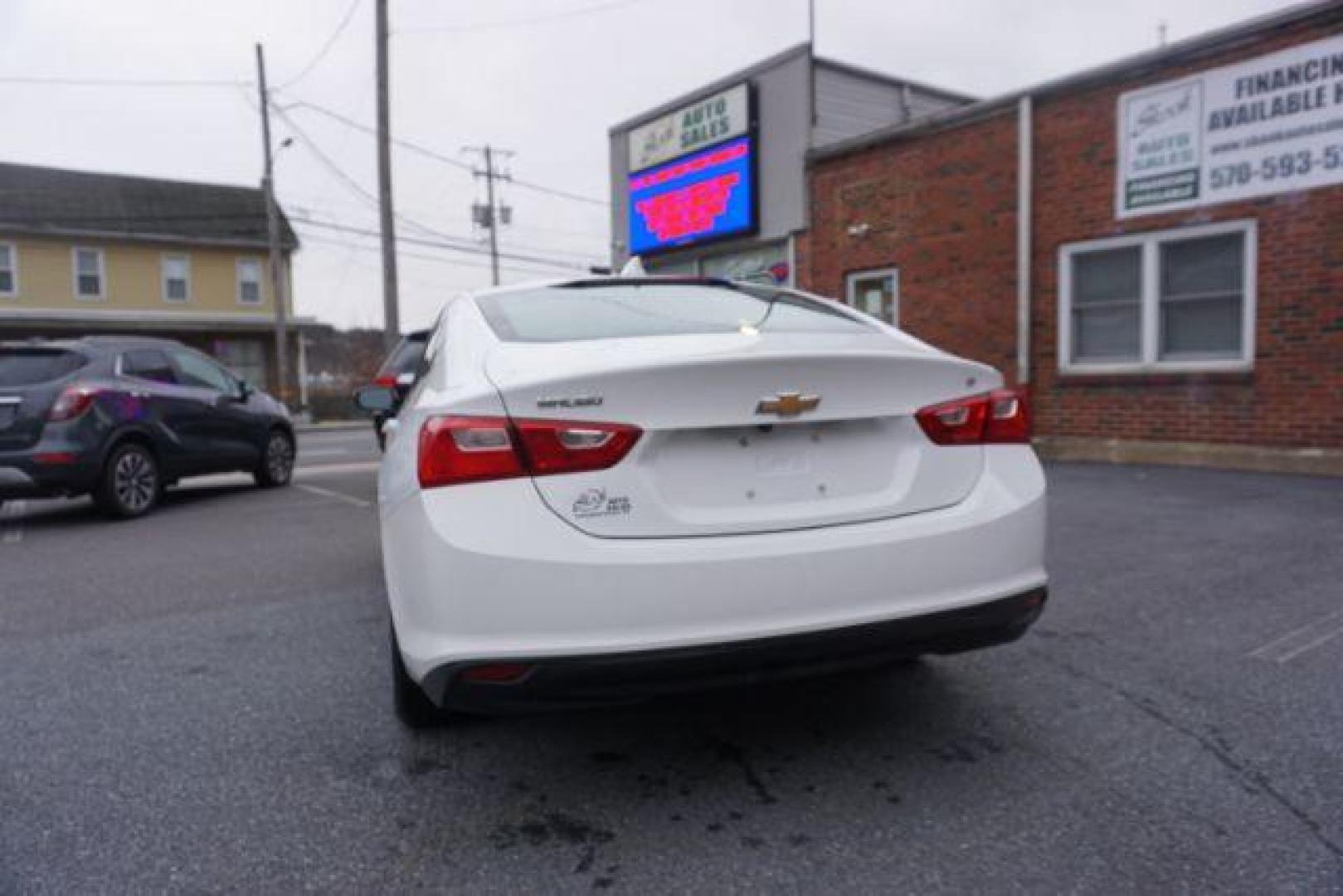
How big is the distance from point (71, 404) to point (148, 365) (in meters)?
1.06

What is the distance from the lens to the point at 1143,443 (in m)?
9.94

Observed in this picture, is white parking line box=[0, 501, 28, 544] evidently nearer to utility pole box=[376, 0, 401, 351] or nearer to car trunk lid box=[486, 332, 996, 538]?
car trunk lid box=[486, 332, 996, 538]

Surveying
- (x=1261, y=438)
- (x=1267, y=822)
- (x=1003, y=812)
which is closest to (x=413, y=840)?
(x=1003, y=812)

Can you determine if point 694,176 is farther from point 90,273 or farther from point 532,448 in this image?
point 90,273

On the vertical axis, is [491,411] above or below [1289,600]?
above

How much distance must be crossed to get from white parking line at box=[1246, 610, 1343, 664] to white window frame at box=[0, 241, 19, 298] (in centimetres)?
3231

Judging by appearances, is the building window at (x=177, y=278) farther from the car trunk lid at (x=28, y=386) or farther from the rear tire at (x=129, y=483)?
the rear tire at (x=129, y=483)

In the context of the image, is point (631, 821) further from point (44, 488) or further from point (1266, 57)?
point (1266, 57)

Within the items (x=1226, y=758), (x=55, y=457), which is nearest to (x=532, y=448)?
(x=1226, y=758)

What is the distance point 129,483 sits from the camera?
7.82m

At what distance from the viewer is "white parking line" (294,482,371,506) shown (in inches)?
341

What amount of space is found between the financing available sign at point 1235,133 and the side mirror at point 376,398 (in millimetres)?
8272

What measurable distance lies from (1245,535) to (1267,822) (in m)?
4.05

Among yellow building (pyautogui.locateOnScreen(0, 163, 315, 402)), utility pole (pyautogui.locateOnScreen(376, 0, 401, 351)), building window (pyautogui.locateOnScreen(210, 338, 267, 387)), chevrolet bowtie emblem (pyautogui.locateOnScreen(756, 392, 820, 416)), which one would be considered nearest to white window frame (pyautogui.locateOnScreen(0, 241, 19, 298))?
yellow building (pyautogui.locateOnScreen(0, 163, 315, 402))
